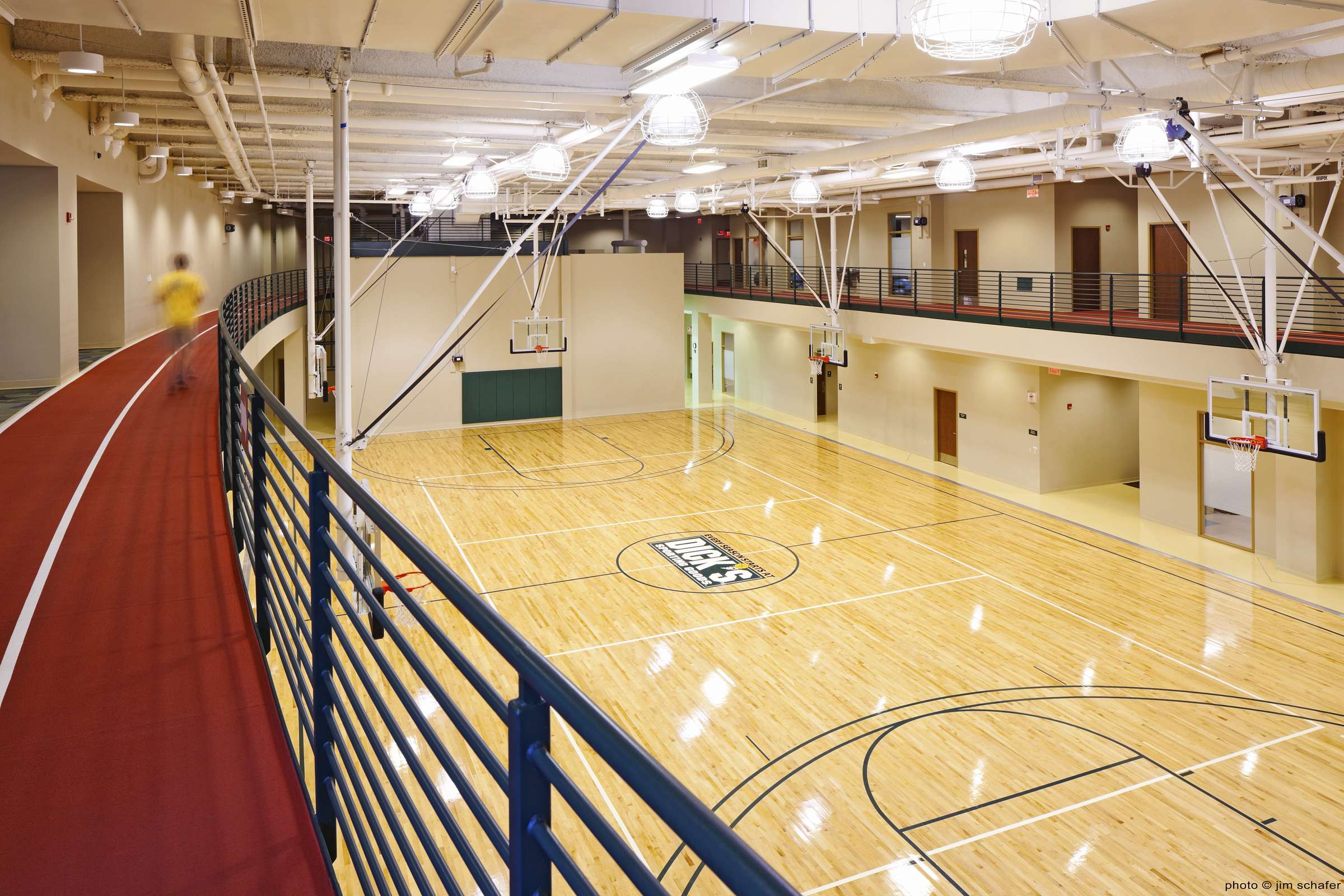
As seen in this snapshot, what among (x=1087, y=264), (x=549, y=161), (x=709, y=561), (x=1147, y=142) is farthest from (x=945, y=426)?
(x=549, y=161)

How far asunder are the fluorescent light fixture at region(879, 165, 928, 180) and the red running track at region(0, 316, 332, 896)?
14320 millimetres

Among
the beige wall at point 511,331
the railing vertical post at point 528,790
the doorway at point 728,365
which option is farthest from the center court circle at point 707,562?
the doorway at point 728,365

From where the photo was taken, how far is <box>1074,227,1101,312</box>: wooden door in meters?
21.2

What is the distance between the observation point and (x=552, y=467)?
68.6 feet

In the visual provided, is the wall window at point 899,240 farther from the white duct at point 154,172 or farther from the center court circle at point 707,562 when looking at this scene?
the white duct at point 154,172

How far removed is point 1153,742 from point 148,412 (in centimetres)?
932

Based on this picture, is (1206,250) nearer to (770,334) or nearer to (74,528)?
(770,334)

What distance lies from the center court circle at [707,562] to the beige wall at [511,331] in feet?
32.0

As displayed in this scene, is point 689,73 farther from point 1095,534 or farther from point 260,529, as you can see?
point 1095,534

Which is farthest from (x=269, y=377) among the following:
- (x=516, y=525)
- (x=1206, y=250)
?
(x=1206, y=250)

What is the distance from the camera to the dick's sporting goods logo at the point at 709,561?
13.8 metres

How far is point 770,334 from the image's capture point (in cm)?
2897

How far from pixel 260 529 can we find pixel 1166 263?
19620 millimetres

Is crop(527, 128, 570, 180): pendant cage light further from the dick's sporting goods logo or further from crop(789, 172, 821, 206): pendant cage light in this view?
the dick's sporting goods logo
